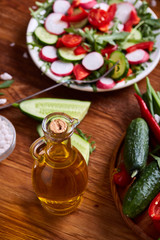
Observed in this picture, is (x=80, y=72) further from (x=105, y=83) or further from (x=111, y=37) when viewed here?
(x=111, y=37)

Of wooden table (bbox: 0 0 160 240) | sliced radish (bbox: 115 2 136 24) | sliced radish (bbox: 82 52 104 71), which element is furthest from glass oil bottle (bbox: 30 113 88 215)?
sliced radish (bbox: 115 2 136 24)

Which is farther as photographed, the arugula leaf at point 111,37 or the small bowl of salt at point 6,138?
the arugula leaf at point 111,37

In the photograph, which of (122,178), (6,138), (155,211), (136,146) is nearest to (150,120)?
(136,146)

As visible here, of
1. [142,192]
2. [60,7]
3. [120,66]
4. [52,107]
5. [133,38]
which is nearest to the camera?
[142,192]

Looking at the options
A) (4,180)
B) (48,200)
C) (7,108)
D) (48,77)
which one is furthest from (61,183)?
(48,77)

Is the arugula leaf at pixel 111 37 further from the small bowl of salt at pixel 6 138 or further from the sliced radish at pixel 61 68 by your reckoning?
the small bowl of salt at pixel 6 138

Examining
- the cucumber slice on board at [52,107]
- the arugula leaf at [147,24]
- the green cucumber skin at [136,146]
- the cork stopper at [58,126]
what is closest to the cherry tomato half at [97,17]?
the arugula leaf at [147,24]

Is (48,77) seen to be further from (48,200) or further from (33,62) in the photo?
(48,200)
